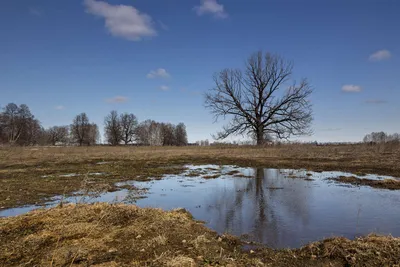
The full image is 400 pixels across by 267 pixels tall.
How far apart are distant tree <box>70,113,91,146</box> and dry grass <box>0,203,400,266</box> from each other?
90.1 meters

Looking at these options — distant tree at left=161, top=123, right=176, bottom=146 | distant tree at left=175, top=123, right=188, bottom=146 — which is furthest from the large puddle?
distant tree at left=175, top=123, right=188, bottom=146

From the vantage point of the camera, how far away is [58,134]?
104 m

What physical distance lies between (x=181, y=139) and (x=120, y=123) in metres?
25.8

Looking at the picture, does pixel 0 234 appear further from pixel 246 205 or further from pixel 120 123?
pixel 120 123

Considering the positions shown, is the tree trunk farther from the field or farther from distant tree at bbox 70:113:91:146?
distant tree at bbox 70:113:91:146

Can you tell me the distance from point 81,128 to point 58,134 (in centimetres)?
2308

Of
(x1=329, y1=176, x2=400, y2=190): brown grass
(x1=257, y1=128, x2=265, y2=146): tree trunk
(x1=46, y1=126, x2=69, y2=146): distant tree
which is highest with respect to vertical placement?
(x1=46, y1=126, x2=69, y2=146): distant tree

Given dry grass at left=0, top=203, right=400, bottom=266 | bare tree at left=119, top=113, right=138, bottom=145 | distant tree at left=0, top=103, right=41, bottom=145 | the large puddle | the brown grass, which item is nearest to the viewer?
dry grass at left=0, top=203, right=400, bottom=266

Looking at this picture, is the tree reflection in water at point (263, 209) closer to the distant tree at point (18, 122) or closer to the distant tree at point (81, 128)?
the distant tree at point (18, 122)

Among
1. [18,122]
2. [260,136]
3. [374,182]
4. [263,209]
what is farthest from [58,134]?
[374,182]

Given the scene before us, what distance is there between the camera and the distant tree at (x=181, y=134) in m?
101

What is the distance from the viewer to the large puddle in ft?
15.6

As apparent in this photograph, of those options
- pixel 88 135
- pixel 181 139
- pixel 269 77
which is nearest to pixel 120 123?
pixel 88 135

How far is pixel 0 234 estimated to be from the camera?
4.30 m
